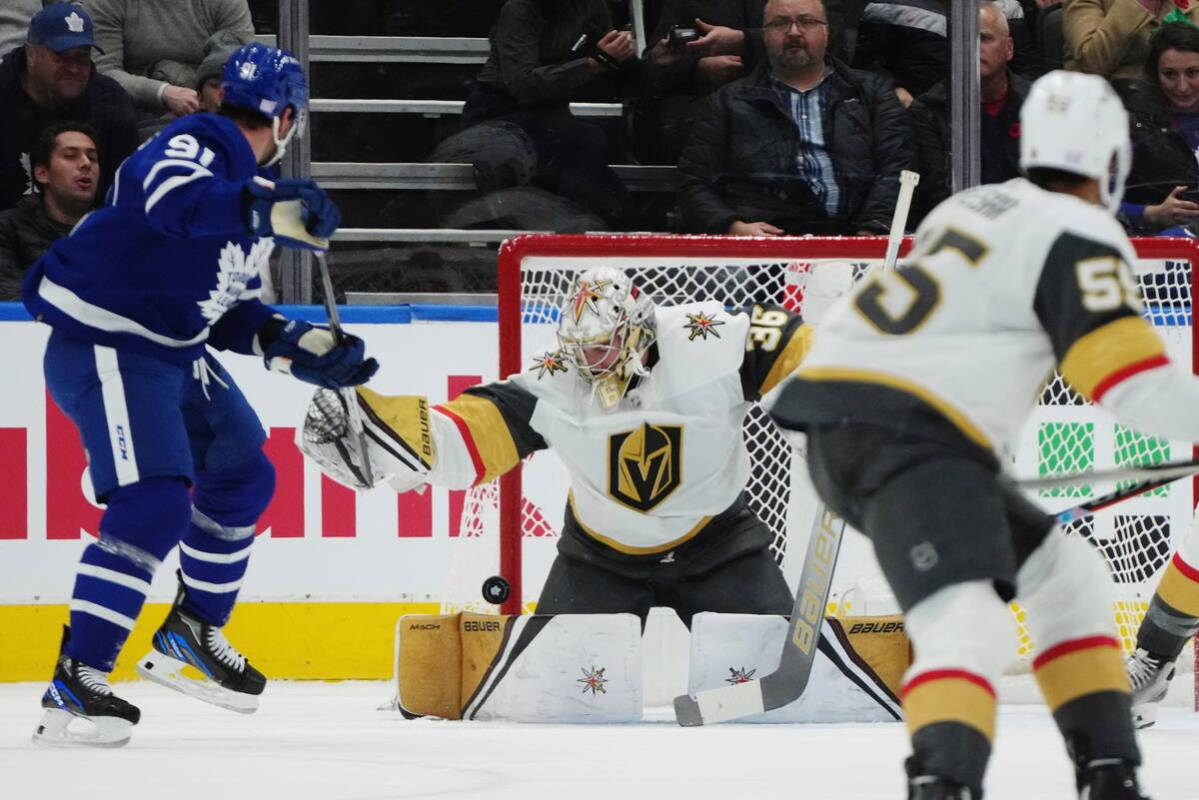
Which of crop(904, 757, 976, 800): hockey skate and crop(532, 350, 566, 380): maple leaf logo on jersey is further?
crop(532, 350, 566, 380): maple leaf logo on jersey

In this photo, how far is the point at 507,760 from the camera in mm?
3068

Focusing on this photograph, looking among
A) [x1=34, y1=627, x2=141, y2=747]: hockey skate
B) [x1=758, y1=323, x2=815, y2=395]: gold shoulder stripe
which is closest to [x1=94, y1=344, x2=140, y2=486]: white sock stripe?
[x1=34, y1=627, x2=141, y2=747]: hockey skate

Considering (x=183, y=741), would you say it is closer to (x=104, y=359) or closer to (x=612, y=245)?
(x=104, y=359)

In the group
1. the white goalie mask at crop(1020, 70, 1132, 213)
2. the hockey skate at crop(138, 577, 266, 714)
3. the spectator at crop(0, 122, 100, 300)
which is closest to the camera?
the white goalie mask at crop(1020, 70, 1132, 213)

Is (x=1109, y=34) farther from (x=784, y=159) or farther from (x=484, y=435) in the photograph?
(x=484, y=435)

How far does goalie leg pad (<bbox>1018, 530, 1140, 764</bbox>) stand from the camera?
85.8 inches

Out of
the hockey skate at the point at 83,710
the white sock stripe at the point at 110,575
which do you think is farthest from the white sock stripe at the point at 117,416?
the hockey skate at the point at 83,710

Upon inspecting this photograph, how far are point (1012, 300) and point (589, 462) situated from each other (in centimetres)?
188

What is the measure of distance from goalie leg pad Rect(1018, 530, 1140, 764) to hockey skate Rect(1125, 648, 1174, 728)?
1450 millimetres

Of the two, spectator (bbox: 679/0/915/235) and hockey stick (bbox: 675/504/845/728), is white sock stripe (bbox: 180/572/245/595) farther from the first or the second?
spectator (bbox: 679/0/915/235)

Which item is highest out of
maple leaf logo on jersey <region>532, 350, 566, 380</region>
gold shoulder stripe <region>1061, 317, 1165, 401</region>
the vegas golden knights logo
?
gold shoulder stripe <region>1061, 317, 1165, 401</region>

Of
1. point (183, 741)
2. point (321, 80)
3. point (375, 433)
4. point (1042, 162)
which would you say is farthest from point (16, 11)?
point (1042, 162)

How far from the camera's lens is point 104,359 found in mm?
3348

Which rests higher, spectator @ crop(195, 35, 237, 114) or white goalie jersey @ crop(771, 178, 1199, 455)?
spectator @ crop(195, 35, 237, 114)
